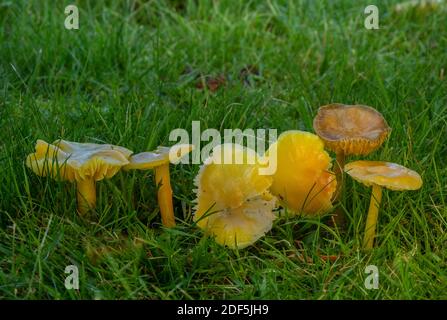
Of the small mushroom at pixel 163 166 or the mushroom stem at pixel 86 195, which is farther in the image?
the mushroom stem at pixel 86 195

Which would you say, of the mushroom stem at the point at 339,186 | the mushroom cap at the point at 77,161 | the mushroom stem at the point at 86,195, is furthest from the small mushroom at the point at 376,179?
the mushroom stem at the point at 86,195

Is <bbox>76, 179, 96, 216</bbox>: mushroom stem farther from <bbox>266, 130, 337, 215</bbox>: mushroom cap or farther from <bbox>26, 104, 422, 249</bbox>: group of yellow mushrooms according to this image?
<bbox>266, 130, 337, 215</bbox>: mushroom cap

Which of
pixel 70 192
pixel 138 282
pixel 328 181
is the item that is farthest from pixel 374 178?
pixel 70 192

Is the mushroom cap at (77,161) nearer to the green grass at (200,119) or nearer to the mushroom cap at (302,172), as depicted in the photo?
the green grass at (200,119)

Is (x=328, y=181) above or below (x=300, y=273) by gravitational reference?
above

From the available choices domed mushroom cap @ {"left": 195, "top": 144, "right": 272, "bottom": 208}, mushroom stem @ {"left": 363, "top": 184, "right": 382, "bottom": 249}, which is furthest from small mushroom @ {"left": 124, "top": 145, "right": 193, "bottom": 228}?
mushroom stem @ {"left": 363, "top": 184, "right": 382, "bottom": 249}

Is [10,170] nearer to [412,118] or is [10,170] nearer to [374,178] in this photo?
[374,178]

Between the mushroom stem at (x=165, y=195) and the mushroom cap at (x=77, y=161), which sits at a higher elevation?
the mushroom cap at (x=77, y=161)

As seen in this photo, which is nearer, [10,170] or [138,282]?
[138,282]
